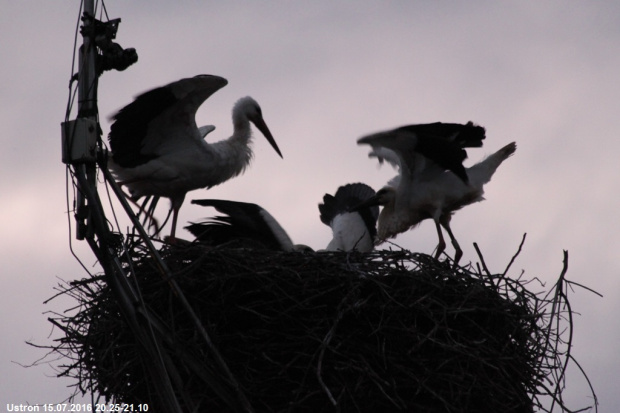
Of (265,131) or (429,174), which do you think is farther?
(265,131)

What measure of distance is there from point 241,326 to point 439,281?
113 cm

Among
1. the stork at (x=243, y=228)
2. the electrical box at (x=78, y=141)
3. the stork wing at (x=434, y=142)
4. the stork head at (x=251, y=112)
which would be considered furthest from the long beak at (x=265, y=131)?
the electrical box at (x=78, y=141)

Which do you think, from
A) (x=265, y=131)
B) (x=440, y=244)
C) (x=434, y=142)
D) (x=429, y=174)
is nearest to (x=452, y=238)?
(x=440, y=244)

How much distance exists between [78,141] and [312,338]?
164cm

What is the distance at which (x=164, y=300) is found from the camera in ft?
18.2

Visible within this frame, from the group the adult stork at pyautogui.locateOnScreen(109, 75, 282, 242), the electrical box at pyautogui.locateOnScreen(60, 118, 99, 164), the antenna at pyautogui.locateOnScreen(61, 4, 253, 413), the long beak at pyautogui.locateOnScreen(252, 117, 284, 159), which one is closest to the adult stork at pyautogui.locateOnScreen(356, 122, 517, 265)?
the long beak at pyautogui.locateOnScreen(252, 117, 284, 159)

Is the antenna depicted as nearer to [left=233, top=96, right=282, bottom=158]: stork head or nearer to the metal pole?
the metal pole

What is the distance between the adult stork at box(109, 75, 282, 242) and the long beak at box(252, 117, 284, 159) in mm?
244

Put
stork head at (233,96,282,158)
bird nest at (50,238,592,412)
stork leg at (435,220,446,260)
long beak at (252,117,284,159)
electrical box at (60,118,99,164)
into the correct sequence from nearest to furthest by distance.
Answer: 1. electrical box at (60,118,99,164)
2. bird nest at (50,238,592,412)
3. stork leg at (435,220,446,260)
4. stork head at (233,96,282,158)
5. long beak at (252,117,284,159)

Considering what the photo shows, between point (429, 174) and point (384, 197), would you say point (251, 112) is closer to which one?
point (384, 197)

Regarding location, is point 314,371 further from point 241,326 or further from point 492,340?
point 492,340

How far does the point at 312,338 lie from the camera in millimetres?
5320

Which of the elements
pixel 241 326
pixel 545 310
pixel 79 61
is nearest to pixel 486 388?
pixel 545 310

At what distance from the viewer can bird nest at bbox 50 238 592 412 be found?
529cm
